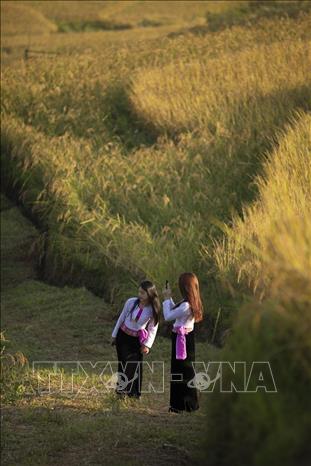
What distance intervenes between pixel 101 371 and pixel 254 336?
22.7 feet

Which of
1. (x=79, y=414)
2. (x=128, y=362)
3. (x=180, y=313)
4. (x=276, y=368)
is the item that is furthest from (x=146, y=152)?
(x=276, y=368)

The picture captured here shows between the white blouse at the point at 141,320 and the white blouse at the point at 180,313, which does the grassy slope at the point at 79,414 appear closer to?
the white blouse at the point at 141,320

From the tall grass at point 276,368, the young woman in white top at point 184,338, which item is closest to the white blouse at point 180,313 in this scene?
the young woman in white top at point 184,338

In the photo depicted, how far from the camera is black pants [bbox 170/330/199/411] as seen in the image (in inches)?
362

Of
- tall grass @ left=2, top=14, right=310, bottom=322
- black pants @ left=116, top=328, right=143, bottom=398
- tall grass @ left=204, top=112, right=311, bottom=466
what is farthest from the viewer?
tall grass @ left=2, top=14, right=310, bottom=322

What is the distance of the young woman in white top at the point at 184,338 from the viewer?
8977mm

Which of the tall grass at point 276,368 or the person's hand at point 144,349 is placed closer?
the tall grass at point 276,368

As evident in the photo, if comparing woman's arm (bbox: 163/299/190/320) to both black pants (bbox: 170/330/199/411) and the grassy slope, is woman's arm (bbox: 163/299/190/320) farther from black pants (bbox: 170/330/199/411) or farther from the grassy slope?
the grassy slope

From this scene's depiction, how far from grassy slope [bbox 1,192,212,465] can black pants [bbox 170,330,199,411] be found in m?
0.18

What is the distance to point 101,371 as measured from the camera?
11.3 metres

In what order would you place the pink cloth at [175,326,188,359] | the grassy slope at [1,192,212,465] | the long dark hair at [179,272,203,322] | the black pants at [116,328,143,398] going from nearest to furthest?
the grassy slope at [1,192,212,465] → the long dark hair at [179,272,203,322] → the pink cloth at [175,326,188,359] → the black pants at [116,328,143,398]

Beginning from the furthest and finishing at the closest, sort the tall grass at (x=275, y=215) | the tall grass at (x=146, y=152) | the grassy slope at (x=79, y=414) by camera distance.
→ the tall grass at (x=146, y=152)
the grassy slope at (x=79, y=414)
the tall grass at (x=275, y=215)

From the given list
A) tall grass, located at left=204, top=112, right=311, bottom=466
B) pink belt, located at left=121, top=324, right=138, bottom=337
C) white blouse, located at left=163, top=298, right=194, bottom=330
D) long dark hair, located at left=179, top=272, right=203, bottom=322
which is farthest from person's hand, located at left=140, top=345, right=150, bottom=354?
tall grass, located at left=204, top=112, right=311, bottom=466

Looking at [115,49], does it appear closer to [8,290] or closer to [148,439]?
[8,290]
